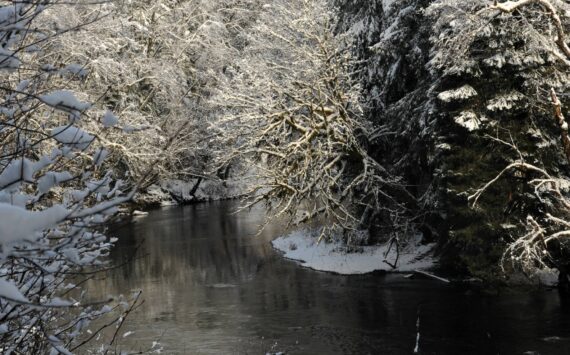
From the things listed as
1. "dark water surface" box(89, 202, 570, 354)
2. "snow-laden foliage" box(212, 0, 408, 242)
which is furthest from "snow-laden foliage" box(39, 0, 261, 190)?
"dark water surface" box(89, 202, 570, 354)

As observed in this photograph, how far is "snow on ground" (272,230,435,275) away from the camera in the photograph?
1624cm

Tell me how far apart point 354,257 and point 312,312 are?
5231 millimetres

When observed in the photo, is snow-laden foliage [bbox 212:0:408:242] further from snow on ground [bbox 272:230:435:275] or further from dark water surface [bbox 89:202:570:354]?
dark water surface [bbox 89:202:570:354]

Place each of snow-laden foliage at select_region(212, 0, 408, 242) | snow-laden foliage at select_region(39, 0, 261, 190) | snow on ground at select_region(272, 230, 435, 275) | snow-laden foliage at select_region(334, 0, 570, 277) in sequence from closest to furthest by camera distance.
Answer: snow-laden foliage at select_region(334, 0, 570, 277), snow on ground at select_region(272, 230, 435, 275), snow-laden foliage at select_region(212, 0, 408, 242), snow-laden foliage at select_region(39, 0, 261, 190)

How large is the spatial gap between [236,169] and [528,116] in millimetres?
26800

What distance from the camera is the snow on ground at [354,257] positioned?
16.2 metres

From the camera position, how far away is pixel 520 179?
40.3ft

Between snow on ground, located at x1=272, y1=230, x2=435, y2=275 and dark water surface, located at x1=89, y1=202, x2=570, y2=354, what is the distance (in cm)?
55

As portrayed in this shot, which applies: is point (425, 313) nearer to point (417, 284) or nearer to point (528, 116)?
point (417, 284)

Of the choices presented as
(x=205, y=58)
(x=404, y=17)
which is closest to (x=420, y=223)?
(x=404, y=17)

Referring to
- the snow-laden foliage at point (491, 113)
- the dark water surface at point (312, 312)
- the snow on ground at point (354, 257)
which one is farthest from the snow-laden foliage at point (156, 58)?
the snow-laden foliage at point (491, 113)

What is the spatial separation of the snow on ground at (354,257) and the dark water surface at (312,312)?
549 millimetres

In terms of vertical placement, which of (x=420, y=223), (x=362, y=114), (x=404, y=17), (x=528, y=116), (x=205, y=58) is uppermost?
(x=205, y=58)

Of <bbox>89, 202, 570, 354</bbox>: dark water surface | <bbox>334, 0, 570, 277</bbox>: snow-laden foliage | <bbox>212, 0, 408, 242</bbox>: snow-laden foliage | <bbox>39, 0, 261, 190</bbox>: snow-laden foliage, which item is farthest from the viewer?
<bbox>39, 0, 261, 190</bbox>: snow-laden foliage
